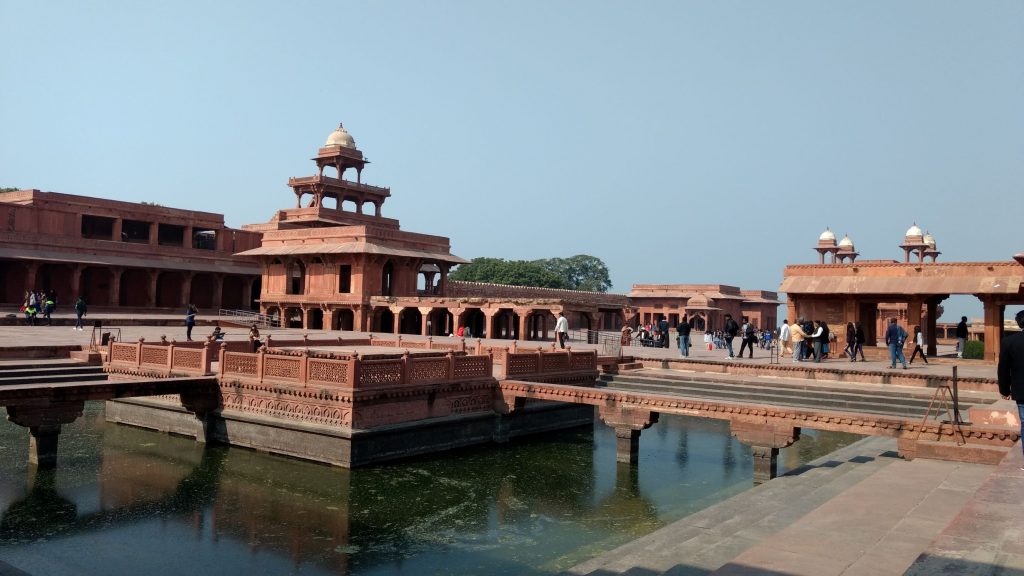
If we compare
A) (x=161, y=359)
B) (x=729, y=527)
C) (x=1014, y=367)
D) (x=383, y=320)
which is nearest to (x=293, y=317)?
(x=383, y=320)

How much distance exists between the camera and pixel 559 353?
1808cm

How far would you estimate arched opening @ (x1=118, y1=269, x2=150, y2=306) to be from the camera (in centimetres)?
3962

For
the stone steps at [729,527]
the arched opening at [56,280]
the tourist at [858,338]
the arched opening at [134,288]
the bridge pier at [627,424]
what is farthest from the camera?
the arched opening at [134,288]

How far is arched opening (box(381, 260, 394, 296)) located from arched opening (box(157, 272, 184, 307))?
11.6m

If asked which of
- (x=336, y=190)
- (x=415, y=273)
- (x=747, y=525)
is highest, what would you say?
(x=336, y=190)

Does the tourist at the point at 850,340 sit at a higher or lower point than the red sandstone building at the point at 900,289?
lower

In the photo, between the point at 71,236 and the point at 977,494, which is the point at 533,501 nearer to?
the point at 977,494

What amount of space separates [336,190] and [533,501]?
3644 cm

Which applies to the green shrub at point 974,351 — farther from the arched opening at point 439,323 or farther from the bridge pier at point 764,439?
the arched opening at point 439,323

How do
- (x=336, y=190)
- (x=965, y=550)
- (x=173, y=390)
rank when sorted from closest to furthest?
(x=965, y=550) → (x=173, y=390) → (x=336, y=190)

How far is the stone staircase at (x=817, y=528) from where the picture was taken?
18.2 ft

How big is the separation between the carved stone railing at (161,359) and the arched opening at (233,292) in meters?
26.4

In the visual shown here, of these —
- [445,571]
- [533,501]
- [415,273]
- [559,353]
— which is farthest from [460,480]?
[415,273]

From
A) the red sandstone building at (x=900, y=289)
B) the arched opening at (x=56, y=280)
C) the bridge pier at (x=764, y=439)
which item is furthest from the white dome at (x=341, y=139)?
the bridge pier at (x=764, y=439)
